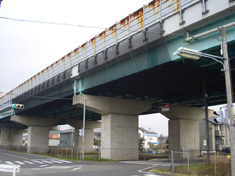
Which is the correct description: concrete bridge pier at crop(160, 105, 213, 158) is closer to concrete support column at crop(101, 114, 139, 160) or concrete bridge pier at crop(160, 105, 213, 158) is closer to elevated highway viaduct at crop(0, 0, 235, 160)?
elevated highway viaduct at crop(0, 0, 235, 160)

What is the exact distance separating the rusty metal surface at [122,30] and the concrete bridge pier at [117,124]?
17.5ft

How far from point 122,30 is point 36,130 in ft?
147

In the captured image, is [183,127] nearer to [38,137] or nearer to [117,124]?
[117,124]

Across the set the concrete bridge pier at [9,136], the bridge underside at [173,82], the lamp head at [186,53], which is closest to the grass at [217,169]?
the bridge underside at [173,82]

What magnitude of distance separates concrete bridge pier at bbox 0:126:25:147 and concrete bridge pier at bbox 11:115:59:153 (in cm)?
3918

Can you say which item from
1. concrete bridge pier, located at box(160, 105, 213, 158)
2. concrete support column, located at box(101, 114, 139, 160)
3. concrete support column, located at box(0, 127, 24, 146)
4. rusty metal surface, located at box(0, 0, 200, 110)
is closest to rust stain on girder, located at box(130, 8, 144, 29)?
rusty metal surface, located at box(0, 0, 200, 110)

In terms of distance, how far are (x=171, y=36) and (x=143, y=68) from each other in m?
4.09

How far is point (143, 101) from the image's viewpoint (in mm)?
35906

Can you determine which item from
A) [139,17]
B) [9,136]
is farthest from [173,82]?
[9,136]

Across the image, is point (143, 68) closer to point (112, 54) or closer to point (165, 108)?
point (112, 54)

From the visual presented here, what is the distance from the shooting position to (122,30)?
22.9 metres

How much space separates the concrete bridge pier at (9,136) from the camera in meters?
94.8

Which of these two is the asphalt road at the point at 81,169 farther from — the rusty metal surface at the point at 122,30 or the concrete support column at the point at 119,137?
the rusty metal surface at the point at 122,30

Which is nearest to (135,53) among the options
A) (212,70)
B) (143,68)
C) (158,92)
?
(143,68)
